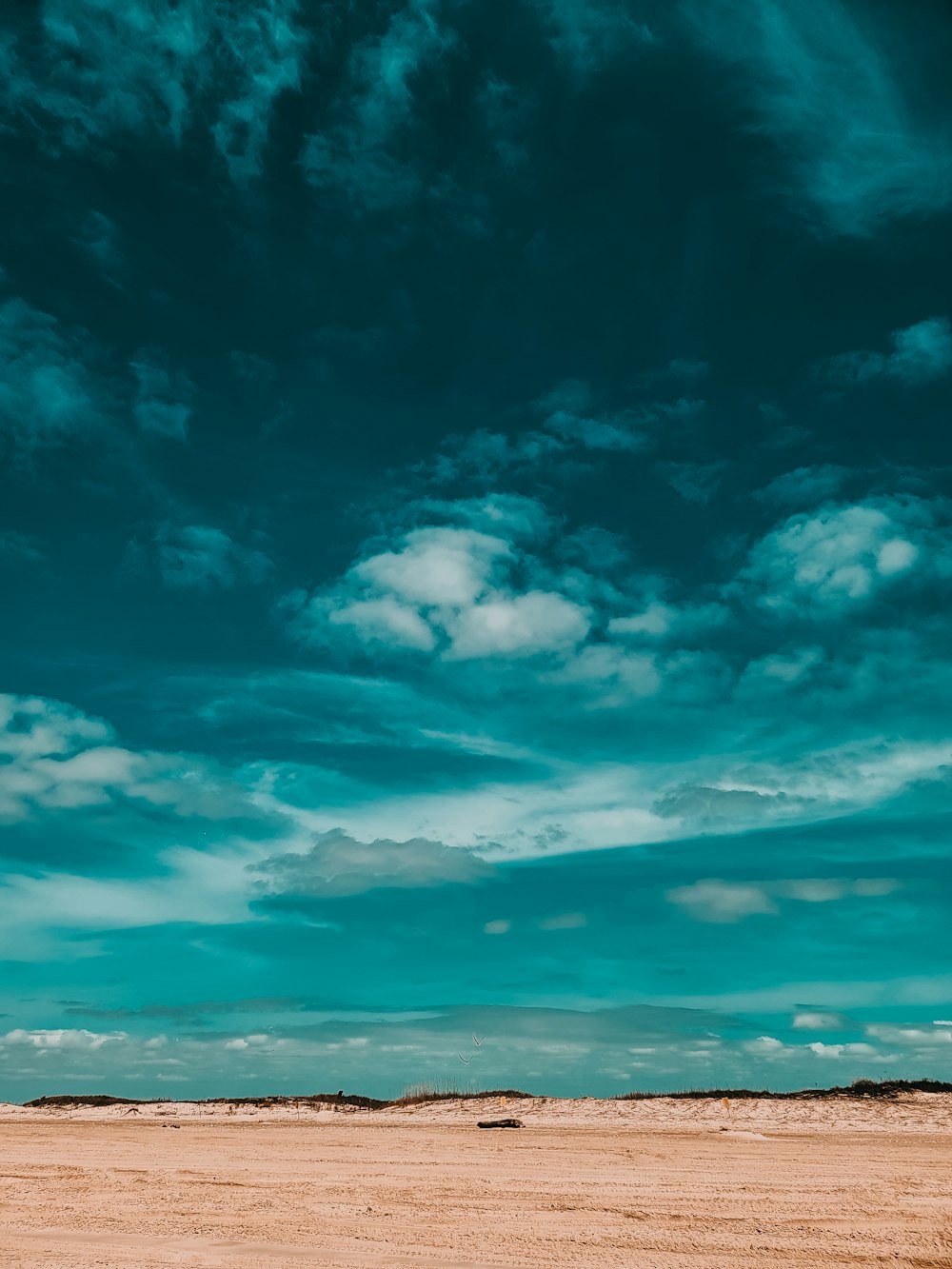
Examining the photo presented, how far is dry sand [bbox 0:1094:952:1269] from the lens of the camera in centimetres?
1103

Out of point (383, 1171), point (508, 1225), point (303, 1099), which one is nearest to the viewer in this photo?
point (508, 1225)

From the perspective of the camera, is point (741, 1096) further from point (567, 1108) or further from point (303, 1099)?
point (303, 1099)

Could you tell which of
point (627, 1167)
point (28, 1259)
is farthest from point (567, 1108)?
point (28, 1259)

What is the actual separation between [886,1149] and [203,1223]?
66.6 feet

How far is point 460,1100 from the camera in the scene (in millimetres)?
44562

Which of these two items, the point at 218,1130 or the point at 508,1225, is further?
the point at 218,1130

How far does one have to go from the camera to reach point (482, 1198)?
50.7 feet

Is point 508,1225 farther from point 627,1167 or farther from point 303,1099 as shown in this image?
point 303,1099

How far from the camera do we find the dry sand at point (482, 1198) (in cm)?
1103

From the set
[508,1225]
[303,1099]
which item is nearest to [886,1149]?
[508,1225]

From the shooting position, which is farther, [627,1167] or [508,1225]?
[627,1167]

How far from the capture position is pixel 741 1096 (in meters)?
41.5

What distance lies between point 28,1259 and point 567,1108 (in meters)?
34.3

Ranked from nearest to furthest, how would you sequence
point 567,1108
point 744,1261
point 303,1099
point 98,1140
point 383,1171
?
point 744,1261 < point 383,1171 < point 98,1140 < point 567,1108 < point 303,1099
